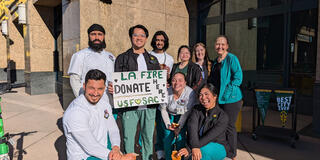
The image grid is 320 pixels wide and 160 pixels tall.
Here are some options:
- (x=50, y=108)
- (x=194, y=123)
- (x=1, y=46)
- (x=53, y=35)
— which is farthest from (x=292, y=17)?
(x=1, y=46)

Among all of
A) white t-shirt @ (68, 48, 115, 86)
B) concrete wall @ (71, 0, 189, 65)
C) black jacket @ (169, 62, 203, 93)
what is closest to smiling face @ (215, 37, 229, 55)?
black jacket @ (169, 62, 203, 93)

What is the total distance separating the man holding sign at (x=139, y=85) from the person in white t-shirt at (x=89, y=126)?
0.88 meters

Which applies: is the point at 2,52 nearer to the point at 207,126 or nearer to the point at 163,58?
the point at 163,58

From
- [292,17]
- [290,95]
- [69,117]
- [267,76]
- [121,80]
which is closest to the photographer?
[69,117]

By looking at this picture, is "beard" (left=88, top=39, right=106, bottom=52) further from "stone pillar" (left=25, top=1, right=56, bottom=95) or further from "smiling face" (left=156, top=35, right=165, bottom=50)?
"stone pillar" (left=25, top=1, right=56, bottom=95)

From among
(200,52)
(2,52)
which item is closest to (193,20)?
(200,52)

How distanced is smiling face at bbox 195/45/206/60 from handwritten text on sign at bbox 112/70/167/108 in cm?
105

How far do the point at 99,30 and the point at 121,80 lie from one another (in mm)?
770

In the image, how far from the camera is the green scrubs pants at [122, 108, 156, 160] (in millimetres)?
3213

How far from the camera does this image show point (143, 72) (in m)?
3.19

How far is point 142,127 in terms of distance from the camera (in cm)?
330

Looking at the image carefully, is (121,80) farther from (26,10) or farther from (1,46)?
(1,46)

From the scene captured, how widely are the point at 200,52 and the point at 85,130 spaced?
104 inches

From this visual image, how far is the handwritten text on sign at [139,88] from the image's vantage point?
3.06 m
